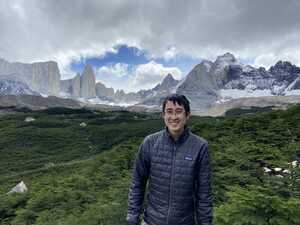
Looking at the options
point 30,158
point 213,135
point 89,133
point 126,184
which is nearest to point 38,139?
point 89,133

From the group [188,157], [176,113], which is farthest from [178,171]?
[176,113]

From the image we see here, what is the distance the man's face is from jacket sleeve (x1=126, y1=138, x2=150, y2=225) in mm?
455

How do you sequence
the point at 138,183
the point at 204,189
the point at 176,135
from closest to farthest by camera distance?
the point at 204,189 < the point at 176,135 < the point at 138,183

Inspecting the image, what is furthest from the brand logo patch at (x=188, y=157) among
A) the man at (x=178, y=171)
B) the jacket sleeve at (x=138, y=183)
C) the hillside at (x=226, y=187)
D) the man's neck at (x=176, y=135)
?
the hillside at (x=226, y=187)

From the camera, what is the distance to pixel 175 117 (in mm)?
4969

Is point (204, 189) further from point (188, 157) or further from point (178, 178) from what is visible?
point (188, 157)

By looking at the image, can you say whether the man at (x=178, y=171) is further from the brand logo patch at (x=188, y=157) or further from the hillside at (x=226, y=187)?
the hillside at (x=226, y=187)

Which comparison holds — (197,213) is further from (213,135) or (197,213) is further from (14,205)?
(213,135)

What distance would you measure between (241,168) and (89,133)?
346 feet

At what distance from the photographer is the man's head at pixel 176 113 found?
497 cm

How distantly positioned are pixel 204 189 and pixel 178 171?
43 centimetres

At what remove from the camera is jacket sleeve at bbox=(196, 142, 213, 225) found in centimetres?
495

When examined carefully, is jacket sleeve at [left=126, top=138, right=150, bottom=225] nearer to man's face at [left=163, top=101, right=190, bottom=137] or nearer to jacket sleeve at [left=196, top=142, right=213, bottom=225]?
man's face at [left=163, top=101, right=190, bottom=137]

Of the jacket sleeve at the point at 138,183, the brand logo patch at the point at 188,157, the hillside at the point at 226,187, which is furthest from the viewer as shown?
the hillside at the point at 226,187
